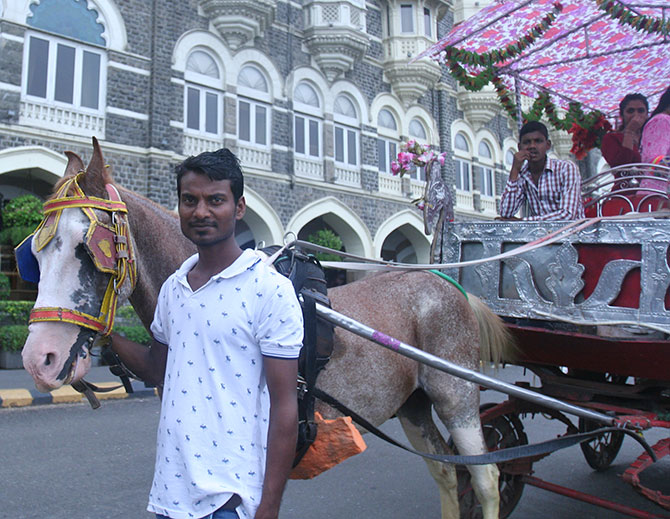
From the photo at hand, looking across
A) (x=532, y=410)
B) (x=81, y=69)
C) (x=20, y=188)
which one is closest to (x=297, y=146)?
(x=81, y=69)

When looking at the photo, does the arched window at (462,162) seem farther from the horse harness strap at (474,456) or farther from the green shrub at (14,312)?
the horse harness strap at (474,456)

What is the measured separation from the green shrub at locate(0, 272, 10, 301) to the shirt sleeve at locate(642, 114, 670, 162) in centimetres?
1083

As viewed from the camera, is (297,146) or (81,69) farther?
Answer: (297,146)

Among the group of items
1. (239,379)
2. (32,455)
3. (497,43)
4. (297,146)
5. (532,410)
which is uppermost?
(297,146)

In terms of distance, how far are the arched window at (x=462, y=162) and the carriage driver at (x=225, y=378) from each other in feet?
66.7

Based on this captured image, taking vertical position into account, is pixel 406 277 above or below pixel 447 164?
below

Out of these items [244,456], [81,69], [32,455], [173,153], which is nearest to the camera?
[244,456]

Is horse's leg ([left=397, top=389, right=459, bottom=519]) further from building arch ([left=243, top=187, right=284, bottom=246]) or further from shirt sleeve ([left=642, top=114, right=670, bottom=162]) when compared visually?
building arch ([left=243, top=187, right=284, bottom=246])

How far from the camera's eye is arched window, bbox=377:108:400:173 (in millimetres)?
18672

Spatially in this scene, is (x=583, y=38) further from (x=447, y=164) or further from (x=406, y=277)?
(x=447, y=164)

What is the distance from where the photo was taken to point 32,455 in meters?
5.19

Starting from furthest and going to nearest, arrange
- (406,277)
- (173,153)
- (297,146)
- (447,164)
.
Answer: (447,164) < (297,146) < (173,153) < (406,277)

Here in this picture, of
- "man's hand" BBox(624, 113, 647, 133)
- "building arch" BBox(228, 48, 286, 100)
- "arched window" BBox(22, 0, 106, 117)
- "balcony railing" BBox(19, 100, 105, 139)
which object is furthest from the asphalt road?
"building arch" BBox(228, 48, 286, 100)

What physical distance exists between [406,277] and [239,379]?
170 cm
